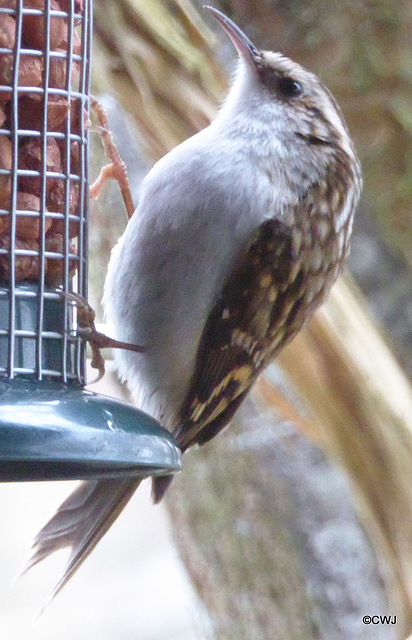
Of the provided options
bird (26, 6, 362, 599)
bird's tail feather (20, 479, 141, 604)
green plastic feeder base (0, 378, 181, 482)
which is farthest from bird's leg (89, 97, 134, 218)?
green plastic feeder base (0, 378, 181, 482)

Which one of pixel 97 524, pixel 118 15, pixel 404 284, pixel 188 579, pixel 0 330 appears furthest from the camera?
pixel 188 579

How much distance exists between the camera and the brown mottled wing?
2666mm

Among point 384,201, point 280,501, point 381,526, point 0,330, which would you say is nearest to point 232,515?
point 280,501

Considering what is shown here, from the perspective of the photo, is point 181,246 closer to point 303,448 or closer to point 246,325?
point 246,325

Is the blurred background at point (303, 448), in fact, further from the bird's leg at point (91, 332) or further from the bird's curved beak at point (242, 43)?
the bird's leg at point (91, 332)

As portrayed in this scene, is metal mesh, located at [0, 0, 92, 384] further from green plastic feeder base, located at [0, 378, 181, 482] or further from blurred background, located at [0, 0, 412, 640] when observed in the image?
blurred background, located at [0, 0, 412, 640]

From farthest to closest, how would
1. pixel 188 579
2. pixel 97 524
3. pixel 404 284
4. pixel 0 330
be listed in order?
pixel 188 579
pixel 404 284
pixel 97 524
pixel 0 330

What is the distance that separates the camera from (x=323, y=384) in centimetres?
300

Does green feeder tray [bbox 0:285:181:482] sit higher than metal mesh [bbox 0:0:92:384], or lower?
lower

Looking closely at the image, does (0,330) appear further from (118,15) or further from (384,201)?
(384,201)

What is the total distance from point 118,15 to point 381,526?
5.53 ft

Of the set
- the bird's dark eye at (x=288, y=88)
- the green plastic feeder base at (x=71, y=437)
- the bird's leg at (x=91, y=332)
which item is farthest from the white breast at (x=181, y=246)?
the green plastic feeder base at (x=71, y=437)

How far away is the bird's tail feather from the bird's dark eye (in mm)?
1149

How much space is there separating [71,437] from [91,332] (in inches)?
23.1
